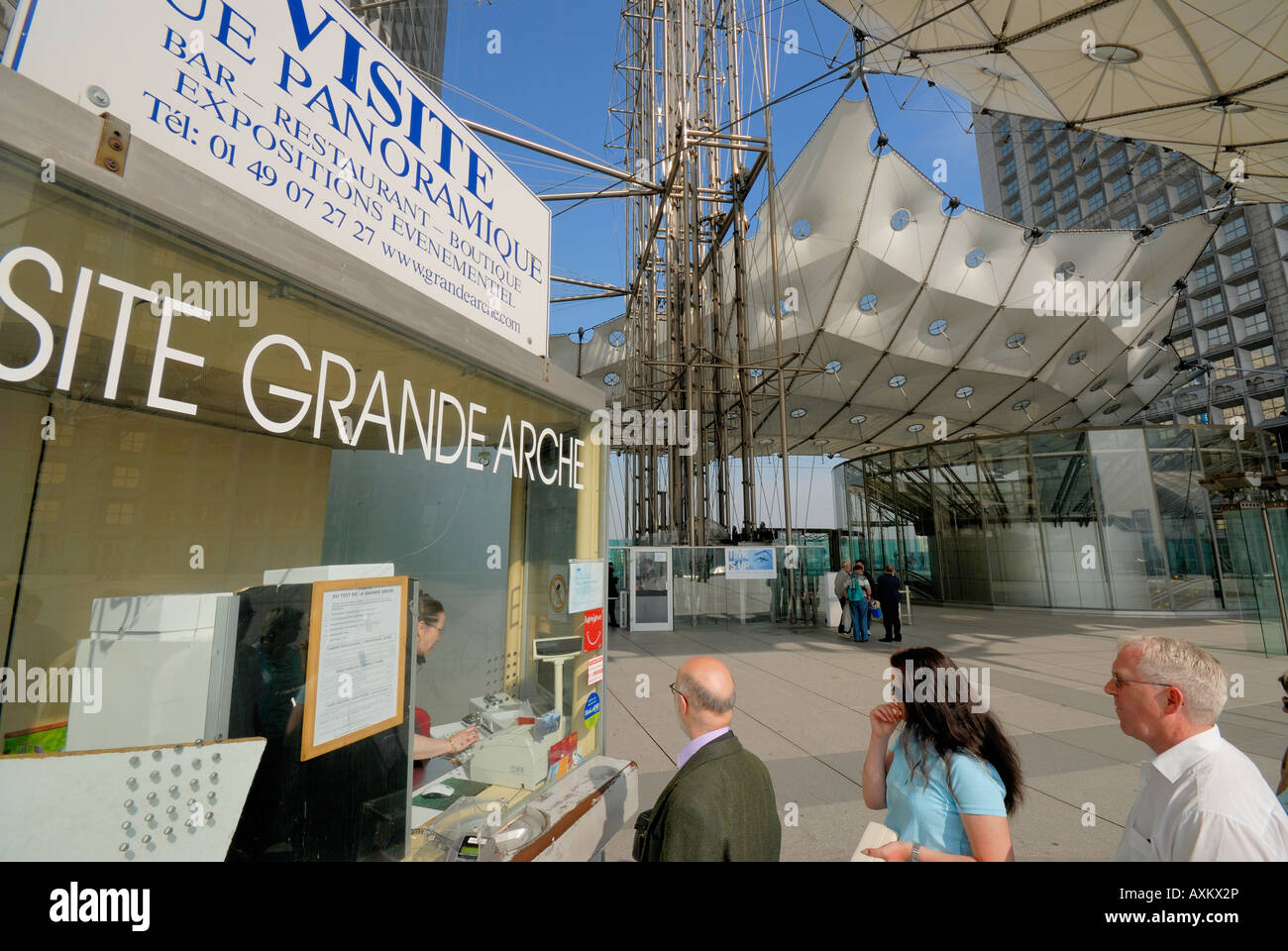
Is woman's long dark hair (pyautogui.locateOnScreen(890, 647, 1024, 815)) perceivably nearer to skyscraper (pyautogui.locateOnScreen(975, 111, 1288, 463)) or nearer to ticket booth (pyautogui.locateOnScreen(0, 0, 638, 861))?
ticket booth (pyautogui.locateOnScreen(0, 0, 638, 861))

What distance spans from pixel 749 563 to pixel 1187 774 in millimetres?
12311

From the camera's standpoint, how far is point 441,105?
3129 mm

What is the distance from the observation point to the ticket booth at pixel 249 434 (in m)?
1.55

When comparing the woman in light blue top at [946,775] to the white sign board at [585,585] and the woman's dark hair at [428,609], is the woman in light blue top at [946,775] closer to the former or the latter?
the woman's dark hair at [428,609]

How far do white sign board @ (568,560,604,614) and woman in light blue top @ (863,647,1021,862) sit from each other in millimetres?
2240

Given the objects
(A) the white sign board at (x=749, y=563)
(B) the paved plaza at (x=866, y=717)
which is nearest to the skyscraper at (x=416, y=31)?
(A) the white sign board at (x=749, y=563)

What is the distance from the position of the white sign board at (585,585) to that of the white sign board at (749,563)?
10.1 meters

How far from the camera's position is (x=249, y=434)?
7.06ft

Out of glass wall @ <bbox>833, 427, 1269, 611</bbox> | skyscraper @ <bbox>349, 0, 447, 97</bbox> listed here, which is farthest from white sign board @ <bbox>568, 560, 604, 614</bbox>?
glass wall @ <bbox>833, 427, 1269, 611</bbox>

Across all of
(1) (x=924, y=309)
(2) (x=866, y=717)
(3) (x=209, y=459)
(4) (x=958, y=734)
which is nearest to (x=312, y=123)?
(3) (x=209, y=459)

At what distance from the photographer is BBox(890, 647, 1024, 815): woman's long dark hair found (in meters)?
2.04

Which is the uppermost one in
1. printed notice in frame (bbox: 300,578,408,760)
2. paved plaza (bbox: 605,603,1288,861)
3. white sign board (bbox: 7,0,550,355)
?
white sign board (bbox: 7,0,550,355)
